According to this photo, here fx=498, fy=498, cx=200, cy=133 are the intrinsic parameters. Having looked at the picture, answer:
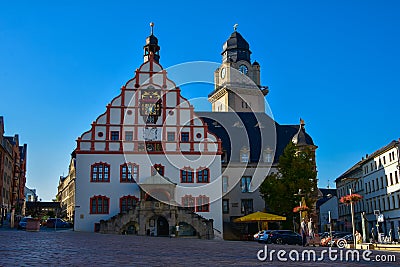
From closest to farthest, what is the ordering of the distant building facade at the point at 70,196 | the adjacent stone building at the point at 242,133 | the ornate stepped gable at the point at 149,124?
the ornate stepped gable at the point at 149,124 < the adjacent stone building at the point at 242,133 < the distant building facade at the point at 70,196

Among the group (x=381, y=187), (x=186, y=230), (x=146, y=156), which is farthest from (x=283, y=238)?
(x=381, y=187)

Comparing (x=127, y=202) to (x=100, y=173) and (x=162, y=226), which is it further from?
(x=162, y=226)

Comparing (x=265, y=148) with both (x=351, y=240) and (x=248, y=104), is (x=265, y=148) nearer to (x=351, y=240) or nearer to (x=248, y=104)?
(x=248, y=104)

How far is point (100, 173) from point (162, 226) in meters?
8.30

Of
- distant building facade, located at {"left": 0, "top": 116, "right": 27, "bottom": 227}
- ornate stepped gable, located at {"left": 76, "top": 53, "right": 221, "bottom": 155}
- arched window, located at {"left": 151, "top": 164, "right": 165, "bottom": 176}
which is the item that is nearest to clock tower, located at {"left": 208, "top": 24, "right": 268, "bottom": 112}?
ornate stepped gable, located at {"left": 76, "top": 53, "right": 221, "bottom": 155}

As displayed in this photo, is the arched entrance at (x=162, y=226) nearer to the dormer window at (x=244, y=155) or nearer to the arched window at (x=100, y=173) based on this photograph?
the arched window at (x=100, y=173)

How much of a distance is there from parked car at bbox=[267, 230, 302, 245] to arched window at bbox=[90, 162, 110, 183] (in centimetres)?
1979

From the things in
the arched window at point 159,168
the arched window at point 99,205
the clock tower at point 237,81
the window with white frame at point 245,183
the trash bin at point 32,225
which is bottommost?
the trash bin at point 32,225

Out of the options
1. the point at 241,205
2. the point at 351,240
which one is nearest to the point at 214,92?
the point at 241,205

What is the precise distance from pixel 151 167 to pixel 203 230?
8.47 meters

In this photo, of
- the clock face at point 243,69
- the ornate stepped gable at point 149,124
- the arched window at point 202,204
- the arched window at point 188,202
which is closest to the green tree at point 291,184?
the arched window at point 202,204

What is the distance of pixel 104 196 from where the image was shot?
49.5 meters

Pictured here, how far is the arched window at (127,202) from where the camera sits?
49603 millimetres

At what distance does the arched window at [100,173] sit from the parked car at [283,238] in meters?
19.8
